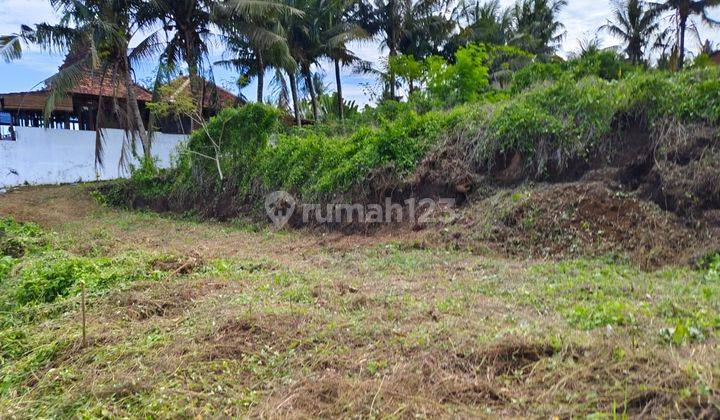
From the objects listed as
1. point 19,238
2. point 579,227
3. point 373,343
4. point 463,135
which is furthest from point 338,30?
point 373,343

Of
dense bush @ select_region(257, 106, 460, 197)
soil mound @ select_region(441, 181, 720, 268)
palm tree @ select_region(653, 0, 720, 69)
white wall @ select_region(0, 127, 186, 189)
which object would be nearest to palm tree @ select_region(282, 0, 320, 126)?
white wall @ select_region(0, 127, 186, 189)

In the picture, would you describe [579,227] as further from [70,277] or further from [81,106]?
[81,106]

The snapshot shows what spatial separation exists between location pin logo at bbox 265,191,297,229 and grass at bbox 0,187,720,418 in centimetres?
453

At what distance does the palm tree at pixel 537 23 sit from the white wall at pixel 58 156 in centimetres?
2090

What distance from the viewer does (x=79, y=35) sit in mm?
14383

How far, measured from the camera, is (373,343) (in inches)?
143

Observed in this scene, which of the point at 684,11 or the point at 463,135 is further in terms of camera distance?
the point at 684,11

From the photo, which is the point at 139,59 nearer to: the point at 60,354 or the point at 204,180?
the point at 204,180

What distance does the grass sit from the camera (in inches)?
109

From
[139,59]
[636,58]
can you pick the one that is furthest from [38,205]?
[636,58]

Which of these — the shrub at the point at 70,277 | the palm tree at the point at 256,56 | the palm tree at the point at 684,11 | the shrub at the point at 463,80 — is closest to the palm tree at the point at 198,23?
the palm tree at the point at 256,56

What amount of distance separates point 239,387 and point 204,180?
1156cm

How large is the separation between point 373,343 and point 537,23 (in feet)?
96.5

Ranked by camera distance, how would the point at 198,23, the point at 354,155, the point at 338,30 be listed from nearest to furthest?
1. the point at 354,155
2. the point at 198,23
3. the point at 338,30
